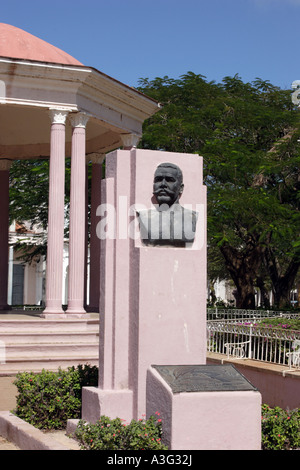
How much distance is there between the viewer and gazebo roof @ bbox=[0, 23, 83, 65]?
1941 centimetres

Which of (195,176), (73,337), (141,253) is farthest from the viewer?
(73,337)

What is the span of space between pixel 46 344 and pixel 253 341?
190 inches

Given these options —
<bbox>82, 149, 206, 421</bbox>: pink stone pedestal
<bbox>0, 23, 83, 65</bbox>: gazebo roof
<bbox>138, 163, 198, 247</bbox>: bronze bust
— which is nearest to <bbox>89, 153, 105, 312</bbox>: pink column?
<bbox>0, 23, 83, 65</bbox>: gazebo roof

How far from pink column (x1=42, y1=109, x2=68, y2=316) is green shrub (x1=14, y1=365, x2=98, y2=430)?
715 centimetres

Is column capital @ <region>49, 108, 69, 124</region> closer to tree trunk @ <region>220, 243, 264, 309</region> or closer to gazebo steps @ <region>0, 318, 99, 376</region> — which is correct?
gazebo steps @ <region>0, 318, 99, 376</region>

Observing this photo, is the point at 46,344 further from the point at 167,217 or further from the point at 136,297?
the point at 167,217

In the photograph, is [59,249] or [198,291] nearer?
[198,291]

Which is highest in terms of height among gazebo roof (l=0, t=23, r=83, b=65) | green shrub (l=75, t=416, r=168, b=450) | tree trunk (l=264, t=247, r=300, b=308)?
gazebo roof (l=0, t=23, r=83, b=65)

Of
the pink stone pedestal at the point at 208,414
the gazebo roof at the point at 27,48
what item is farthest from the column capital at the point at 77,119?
the pink stone pedestal at the point at 208,414
